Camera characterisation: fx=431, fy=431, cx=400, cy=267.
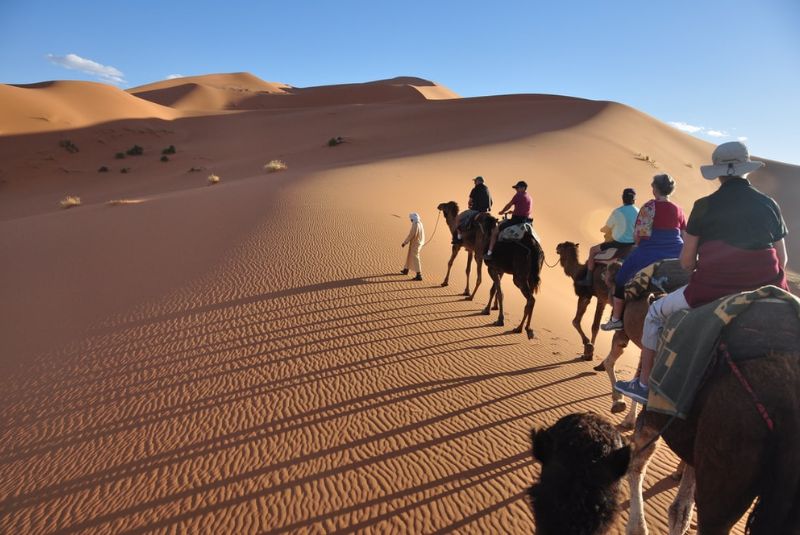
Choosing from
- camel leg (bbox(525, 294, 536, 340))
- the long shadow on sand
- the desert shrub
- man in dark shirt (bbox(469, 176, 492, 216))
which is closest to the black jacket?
man in dark shirt (bbox(469, 176, 492, 216))

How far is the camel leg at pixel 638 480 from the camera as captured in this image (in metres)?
3.70

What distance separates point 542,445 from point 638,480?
223 centimetres

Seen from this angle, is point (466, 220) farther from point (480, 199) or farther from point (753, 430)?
point (753, 430)

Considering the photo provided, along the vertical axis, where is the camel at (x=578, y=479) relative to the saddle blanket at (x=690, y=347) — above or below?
below

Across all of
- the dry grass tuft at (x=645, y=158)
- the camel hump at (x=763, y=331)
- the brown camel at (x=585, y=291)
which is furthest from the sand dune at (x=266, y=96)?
the camel hump at (x=763, y=331)

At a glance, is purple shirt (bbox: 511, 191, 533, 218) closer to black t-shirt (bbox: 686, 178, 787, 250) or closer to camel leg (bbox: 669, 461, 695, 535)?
black t-shirt (bbox: 686, 178, 787, 250)

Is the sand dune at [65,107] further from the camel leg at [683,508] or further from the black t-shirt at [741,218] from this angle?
the camel leg at [683,508]

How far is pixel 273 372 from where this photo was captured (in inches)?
236

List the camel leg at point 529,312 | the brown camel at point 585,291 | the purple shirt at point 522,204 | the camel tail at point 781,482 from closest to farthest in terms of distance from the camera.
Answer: the camel tail at point 781,482 → the brown camel at point 585,291 → the camel leg at point 529,312 → the purple shirt at point 522,204

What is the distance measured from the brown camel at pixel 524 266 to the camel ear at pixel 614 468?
5.90m

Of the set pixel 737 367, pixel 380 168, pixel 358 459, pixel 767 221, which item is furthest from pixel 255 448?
pixel 380 168

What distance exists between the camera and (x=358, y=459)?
452 centimetres

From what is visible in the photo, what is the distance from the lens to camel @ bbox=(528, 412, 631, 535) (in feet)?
6.77

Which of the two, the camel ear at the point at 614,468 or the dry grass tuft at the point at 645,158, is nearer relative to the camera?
the camel ear at the point at 614,468
